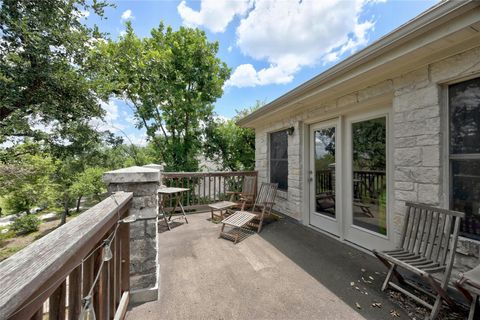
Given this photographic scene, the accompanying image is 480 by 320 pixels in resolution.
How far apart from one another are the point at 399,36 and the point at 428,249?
6.84 feet

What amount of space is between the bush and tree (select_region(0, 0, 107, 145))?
731cm

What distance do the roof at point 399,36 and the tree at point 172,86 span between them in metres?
5.72

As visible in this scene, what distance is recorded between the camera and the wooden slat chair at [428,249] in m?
1.77

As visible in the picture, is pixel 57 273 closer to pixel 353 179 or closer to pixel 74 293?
pixel 74 293

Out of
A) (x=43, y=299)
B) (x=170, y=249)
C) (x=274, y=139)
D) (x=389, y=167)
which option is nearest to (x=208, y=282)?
(x=170, y=249)

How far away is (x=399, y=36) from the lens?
197cm

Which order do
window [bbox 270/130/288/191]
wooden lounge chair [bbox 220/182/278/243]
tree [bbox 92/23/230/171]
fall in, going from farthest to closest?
tree [bbox 92/23/230/171] → window [bbox 270/130/288/191] → wooden lounge chair [bbox 220/182/278/243]

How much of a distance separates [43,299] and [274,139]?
505cm

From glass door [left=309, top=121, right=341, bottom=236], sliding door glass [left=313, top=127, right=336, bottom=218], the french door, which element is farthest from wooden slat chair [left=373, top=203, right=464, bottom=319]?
sliding door glass [left=313, top=127, right=336, bottom=218]

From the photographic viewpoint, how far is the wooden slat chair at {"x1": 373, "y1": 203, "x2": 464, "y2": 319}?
1771 millimetres

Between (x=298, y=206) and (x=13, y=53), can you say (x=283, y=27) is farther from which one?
(x=13, y=53)

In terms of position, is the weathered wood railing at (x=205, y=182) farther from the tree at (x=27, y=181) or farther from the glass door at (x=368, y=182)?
the tree at (x=27, y=181)

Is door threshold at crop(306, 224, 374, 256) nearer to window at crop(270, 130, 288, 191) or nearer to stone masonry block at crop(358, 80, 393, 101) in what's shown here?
window at crop(270, 130, 288, 191)

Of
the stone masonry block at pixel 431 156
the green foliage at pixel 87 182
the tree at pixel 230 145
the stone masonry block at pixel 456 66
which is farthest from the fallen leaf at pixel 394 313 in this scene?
the green foliage at pixel 87 182
